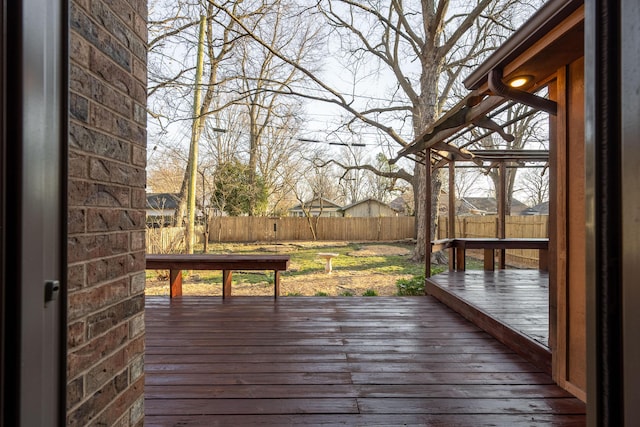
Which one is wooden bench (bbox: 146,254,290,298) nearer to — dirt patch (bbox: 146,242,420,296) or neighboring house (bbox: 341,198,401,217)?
dirt patch (bbox: 146,242,420,296)

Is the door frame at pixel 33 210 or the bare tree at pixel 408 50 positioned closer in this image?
the door frame at pixel 33 210

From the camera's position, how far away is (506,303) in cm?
358

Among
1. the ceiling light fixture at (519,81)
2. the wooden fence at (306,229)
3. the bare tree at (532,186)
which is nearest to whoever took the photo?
the ceiling light fixture at (519,81)

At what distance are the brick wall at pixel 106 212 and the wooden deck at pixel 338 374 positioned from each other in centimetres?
75

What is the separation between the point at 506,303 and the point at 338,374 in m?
2.40

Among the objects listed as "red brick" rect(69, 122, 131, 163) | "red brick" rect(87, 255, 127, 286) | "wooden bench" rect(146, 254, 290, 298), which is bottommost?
"wooden bench" rect(146, 254, 290, 298)

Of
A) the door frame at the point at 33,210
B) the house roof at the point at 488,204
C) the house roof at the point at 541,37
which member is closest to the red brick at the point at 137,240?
the door frame at the point at 33,210

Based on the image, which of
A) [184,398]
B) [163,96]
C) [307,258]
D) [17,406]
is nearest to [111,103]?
[17,406]

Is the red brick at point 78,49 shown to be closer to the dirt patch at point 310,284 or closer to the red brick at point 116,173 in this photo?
the red brick at point 116,173

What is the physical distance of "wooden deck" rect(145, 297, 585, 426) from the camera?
1799 mm

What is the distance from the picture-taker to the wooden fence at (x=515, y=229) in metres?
9.07

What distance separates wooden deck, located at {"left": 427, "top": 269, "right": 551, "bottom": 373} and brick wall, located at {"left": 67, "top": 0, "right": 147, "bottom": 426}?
2.69 metres

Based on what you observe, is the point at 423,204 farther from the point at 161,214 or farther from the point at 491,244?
the point at 161,214

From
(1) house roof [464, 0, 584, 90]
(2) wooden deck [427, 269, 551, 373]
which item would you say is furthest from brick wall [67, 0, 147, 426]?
(2) wooden deck [427, 269, 551, 373]
